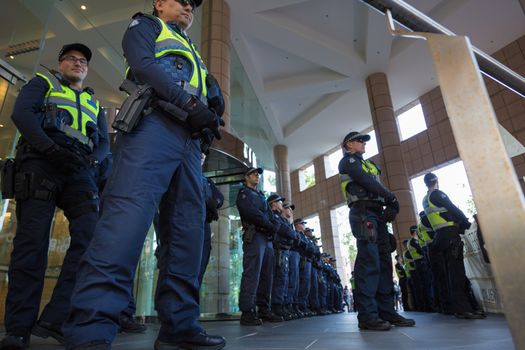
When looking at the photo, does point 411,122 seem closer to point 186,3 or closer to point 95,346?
point 186,3

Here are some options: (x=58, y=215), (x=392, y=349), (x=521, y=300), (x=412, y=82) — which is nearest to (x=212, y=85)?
(x=392, y=349)

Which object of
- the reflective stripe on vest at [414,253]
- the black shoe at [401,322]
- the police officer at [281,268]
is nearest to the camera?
the black shoe at [401,322]

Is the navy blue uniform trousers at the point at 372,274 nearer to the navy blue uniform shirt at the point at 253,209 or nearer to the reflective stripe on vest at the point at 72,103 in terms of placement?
the navy blue uniform shirt at the point at 253,209

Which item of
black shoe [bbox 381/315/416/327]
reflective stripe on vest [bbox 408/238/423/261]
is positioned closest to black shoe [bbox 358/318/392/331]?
black shoe [bbox 381/315/416/327]

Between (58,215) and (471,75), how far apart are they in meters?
5.37

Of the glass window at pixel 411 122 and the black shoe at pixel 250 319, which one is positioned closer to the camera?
the black shoe at pixel 250 319

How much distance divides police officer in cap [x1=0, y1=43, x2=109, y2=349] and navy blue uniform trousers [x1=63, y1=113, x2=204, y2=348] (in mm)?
765

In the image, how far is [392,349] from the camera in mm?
1301

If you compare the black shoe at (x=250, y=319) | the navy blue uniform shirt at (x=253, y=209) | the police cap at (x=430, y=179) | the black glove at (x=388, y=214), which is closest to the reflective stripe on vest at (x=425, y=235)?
the police cap at (x=430, y=179)

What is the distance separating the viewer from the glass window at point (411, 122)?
14.3m

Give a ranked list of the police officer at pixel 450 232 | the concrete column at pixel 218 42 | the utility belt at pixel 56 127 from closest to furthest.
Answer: the utility belt at pixel 56 127
the police officer at pixel 450 232
the concrete column at pixel 218 42

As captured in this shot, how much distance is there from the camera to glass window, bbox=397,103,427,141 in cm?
1433

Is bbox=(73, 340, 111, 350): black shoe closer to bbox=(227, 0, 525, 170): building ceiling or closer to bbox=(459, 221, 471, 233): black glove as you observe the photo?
bbox=(459, 221, 471, 233): black glove

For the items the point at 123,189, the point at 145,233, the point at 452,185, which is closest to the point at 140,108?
the point at 123,189
